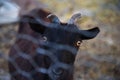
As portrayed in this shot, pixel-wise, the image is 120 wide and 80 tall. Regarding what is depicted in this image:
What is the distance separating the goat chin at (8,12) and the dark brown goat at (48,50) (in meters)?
1.49

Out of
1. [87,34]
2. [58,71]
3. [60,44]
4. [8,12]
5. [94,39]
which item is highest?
[8,12]

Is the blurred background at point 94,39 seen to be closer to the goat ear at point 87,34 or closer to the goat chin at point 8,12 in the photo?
the goat chin at point 8,12

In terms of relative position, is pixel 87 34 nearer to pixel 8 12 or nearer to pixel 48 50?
pixel 48 50

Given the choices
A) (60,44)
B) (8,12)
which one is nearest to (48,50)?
(60,44)

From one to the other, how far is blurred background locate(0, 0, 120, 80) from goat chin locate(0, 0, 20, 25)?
0.06 metres

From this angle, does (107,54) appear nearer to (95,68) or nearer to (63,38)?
(95,68)

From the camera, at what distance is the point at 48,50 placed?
263 centimetres

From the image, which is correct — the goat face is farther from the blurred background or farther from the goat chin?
the goat chin

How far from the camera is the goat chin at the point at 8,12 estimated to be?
185 inches

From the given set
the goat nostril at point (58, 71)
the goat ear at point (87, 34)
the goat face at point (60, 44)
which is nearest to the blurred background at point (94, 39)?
the goat ear at point (87, 34)

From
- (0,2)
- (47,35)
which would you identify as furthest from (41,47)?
(0,2)

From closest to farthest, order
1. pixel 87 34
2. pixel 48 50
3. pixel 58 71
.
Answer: pixel 58 71 → pixel 48 50 → pixel 87 34

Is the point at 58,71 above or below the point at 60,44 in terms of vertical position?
below

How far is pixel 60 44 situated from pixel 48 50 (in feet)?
0.45
